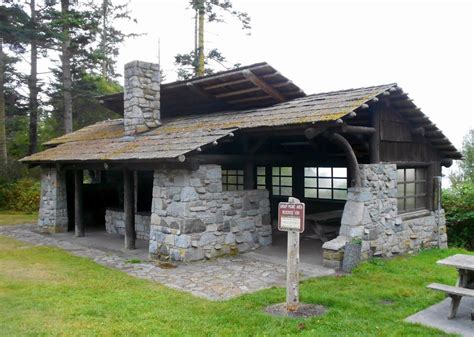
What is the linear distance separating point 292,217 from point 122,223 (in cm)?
799

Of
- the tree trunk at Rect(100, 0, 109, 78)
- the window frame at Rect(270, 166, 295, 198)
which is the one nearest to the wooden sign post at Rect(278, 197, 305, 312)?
the window frame at Rect(270, 166, 295, 198)

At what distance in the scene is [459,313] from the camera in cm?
553

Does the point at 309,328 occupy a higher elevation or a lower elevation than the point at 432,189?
lower

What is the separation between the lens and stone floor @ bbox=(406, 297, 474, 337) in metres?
4.99

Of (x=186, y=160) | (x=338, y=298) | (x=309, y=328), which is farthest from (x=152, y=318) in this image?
(x=186, y=160)

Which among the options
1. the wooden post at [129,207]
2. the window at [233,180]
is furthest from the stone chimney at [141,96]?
the window at [233,180]

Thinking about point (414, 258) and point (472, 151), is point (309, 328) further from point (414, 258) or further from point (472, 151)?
point (472, 151)

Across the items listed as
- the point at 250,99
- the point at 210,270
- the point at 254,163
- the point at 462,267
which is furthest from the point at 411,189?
the point at 210,270

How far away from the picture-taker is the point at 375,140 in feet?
29.4

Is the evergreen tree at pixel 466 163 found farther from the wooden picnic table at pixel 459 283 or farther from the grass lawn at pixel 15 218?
the grass lawn at pixel 15 218

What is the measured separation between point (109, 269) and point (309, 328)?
4598 mm

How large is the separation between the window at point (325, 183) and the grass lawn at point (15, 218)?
35.4 ft

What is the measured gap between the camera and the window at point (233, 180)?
42.1 feet

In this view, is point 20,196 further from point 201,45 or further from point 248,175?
point 248,175
